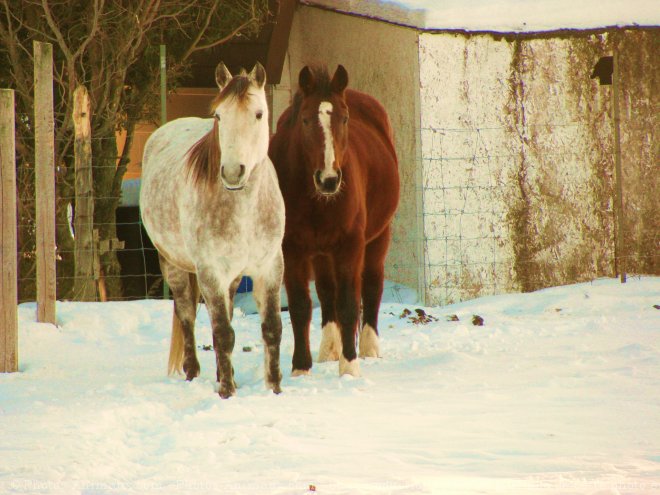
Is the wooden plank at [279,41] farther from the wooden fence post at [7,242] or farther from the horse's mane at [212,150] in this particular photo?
the horse's mane at [212,150]

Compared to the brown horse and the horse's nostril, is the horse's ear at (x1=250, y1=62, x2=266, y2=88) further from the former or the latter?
the horse's nostril

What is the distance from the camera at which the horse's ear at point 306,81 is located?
19.5 ft

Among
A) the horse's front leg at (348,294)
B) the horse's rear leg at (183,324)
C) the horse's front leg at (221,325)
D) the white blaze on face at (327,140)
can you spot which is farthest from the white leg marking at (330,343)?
the white blaze on face at (327,140)

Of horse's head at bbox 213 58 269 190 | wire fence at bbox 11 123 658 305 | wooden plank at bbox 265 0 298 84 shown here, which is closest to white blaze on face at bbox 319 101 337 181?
horse's head at bbox 213 58 269 190

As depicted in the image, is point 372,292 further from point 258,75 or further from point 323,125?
point 258,75

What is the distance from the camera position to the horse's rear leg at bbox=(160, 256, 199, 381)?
634 cm

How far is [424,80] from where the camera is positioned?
10.2 metres

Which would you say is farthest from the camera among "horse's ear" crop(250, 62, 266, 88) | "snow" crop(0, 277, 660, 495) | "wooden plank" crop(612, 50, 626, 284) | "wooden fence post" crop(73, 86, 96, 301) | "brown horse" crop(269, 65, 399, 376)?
"wooden plank" crop(612, 50, 626, 284)

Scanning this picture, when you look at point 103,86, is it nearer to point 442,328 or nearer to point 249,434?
point 442,328

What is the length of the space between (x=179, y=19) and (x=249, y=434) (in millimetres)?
7595

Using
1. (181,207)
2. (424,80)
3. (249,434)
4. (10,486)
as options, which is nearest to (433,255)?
(424,80)

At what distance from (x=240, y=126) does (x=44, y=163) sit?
292cm

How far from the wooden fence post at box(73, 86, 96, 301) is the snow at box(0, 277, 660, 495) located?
104cm

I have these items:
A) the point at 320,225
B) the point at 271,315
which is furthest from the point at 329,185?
the point at 271,315
